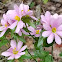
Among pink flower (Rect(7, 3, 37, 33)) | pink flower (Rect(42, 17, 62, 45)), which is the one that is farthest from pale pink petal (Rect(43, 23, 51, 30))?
pink flower (Rect(7, 3, 37, 33))

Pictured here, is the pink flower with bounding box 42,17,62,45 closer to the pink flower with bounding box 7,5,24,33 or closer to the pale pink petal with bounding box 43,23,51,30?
the pale pink petal with bounding box 43,23,51,30

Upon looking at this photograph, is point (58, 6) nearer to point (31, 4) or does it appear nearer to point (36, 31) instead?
point (31, 4)

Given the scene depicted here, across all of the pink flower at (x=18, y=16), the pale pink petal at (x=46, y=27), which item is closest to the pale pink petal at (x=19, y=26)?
the pink flower at (x=18, y=16)

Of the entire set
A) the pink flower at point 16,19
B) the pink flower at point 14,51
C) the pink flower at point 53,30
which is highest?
the pink flower at point 16,19

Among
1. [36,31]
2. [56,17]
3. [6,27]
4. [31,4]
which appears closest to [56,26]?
[56,17]

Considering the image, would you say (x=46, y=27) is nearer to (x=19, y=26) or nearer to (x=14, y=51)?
(x=19, y=26)

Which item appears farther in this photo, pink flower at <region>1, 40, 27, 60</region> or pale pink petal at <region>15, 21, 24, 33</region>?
pink flower at <region>1, 40, 27, 60</region>

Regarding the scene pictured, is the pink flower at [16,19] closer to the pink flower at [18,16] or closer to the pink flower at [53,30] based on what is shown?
the pink flower at [18,16]

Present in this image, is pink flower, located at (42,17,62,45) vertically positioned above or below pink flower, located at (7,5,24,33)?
below
